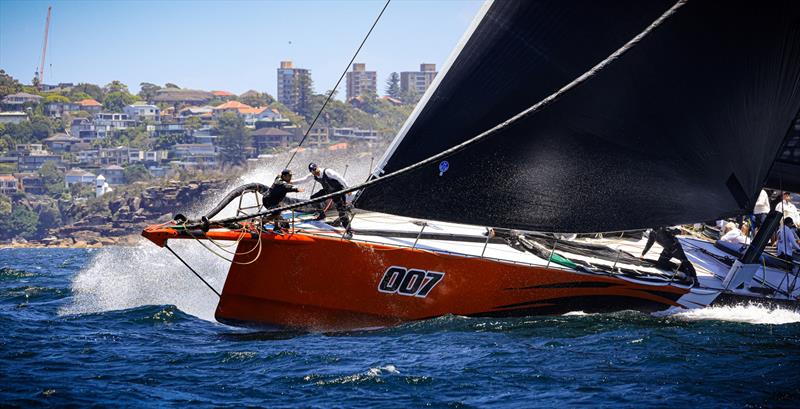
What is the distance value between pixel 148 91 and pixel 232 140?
50.2 metres

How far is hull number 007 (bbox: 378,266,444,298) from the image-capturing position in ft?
38.3

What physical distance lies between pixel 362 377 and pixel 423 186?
256cm

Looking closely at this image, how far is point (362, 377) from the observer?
9.20m

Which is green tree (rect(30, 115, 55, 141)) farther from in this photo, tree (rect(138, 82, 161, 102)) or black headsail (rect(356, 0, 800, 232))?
black headsail (rect(356, 0, 800, 232))

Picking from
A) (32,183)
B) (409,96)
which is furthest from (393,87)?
(32,183)

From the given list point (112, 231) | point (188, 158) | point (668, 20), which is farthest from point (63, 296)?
point (188, 158)

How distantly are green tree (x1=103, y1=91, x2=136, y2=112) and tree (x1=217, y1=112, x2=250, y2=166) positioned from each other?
28.1 m

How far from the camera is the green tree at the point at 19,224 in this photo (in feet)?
252

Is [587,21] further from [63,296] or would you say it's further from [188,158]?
[188,158]

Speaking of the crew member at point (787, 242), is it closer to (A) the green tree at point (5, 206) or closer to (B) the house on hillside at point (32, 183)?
(A) the green tree at point (5, 206)

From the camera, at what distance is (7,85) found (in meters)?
139

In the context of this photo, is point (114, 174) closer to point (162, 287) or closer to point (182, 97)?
point (182, 97)

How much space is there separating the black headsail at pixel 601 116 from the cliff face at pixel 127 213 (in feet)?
197

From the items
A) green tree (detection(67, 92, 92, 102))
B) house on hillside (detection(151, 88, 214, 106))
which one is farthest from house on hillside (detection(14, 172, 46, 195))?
house on hillside (detection(151, 88, 214, 106))
